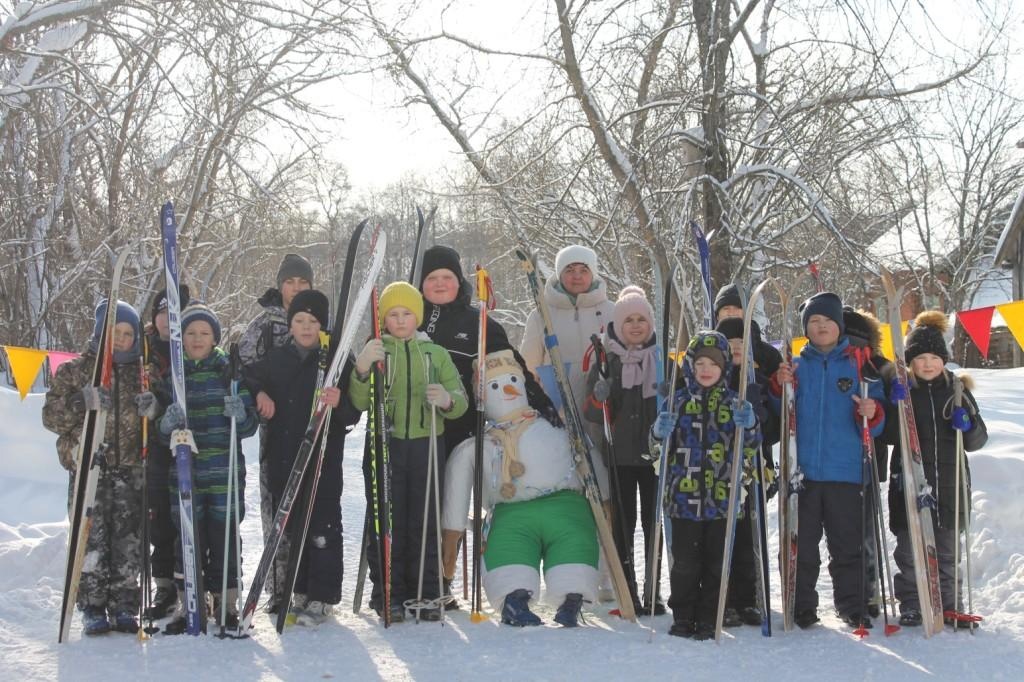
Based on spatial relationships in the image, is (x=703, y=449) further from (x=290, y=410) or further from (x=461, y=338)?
(x=290, y=410)

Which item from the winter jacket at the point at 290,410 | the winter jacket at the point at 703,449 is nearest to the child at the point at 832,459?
the winter jacket at the point at 703,449

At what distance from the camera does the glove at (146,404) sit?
157 inches

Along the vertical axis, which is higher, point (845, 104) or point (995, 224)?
point (995, 224)

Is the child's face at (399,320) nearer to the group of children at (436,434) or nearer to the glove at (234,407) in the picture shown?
the group of children at (436,434)

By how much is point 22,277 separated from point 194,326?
1321 centimetres

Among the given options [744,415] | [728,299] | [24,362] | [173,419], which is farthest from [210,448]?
[24,362]

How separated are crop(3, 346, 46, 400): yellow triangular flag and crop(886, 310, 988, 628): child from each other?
6.66m

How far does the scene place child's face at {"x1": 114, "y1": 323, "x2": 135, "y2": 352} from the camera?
4172mm

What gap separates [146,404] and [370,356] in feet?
3.16

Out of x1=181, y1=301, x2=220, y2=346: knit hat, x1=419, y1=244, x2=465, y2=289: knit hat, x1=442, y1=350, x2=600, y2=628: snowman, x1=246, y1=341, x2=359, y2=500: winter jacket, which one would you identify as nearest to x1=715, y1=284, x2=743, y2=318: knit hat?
x1=442, y1=350, x2=600, y2=628: snowman

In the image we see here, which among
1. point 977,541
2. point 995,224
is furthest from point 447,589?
point 995,224

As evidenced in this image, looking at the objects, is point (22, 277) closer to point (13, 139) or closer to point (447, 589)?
point (13, 139)

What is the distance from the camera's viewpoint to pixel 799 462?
4160mm

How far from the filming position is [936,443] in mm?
4117
